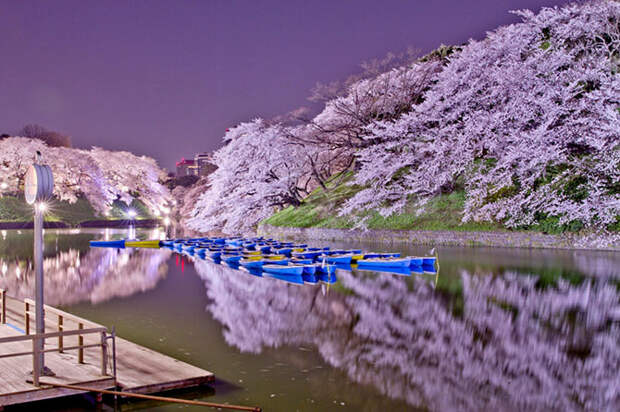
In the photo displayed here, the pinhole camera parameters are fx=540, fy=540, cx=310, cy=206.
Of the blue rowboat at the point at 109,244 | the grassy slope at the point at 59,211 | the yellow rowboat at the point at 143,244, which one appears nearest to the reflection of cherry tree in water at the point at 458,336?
the yellow rowboat at the point at 143,244

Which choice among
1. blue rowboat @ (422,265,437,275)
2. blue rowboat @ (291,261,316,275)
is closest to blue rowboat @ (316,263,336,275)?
blue rowboat @ (291,261,316,275)

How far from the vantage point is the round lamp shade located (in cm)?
671

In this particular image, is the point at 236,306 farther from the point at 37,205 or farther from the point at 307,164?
the point at 307,164

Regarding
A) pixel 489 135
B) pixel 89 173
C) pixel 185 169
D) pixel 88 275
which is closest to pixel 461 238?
pixel 489 135

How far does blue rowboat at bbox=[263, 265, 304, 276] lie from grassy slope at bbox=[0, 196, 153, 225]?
43.2 meters

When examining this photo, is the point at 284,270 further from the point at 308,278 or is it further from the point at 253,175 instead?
the point at 253,175

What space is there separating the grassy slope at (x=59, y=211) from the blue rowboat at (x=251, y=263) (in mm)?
40929

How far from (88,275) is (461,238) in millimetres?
19147

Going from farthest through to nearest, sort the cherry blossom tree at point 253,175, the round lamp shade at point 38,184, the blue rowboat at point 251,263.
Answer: the cherry blossom tree at point 253,175 → the blue rowboat at point 251,263 → the round lamp shade at point 38,184

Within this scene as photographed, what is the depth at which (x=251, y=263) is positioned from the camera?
21.2 m

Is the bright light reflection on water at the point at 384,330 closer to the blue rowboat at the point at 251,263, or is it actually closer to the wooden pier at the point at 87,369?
the wooden pier at the point at 87,369

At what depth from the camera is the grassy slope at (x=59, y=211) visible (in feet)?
Result: 175

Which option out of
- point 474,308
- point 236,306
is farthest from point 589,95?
point 236,306

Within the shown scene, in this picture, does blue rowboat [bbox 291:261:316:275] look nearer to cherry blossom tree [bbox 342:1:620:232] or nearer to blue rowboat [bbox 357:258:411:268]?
blue rowboat [bbox 357:258:411:268]
